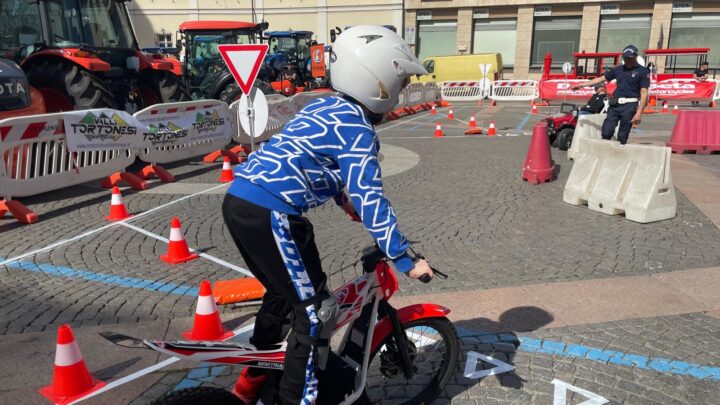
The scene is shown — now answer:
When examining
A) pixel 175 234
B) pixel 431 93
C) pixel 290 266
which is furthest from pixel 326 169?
pixel 431 93

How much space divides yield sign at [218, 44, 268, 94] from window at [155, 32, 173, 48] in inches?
1447

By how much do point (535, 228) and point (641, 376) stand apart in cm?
301

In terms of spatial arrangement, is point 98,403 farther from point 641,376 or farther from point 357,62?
point 641,376

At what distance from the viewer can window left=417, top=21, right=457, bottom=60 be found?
1487 inches

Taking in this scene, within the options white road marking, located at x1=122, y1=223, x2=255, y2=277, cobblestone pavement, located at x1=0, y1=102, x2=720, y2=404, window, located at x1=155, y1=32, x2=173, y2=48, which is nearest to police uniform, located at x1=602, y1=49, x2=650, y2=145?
cobblestone pavement, located at x1=0, y1=102, x2=720, y2=404

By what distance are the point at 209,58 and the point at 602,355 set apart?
1452 centimetres

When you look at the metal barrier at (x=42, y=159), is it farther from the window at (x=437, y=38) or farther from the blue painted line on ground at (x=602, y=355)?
the window at (x=437, y=38)

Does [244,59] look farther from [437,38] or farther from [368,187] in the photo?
[437,38]

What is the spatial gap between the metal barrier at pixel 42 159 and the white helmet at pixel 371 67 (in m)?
6.14

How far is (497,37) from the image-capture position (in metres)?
36.6

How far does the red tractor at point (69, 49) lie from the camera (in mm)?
9484

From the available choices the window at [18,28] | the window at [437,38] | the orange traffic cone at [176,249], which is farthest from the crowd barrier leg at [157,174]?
the window at [437,38]

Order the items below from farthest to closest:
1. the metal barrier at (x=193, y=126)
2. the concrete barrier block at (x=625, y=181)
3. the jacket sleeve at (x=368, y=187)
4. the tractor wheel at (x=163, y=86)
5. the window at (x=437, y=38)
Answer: the window at (x=437, y=38) → the tractor wheel at (x=163, y=86) → the metal barrier at (x=193, y=126) → the concrete barrier block at (x=625, y=181) → the jacket sleeve at (x=368, y=187)

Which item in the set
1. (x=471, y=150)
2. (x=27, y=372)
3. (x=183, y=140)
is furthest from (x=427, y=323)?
(x=471, y=150)
